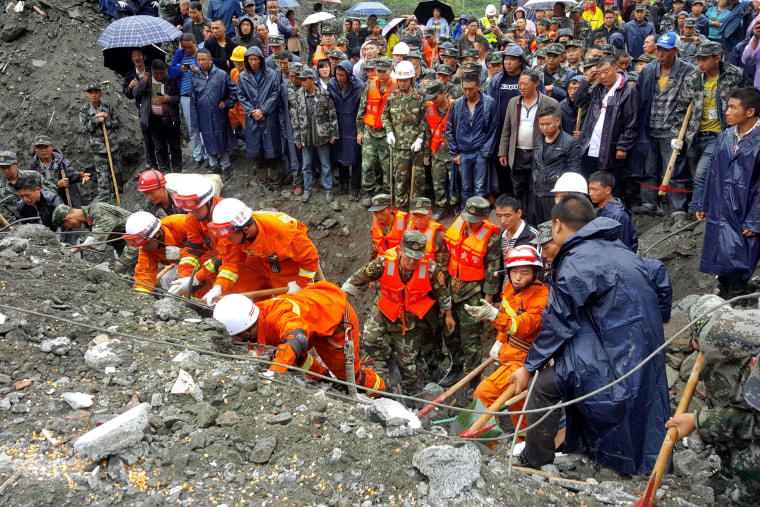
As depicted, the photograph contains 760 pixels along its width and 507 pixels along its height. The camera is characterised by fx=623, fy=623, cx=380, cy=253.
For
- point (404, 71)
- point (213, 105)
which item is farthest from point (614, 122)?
point (213, 105)

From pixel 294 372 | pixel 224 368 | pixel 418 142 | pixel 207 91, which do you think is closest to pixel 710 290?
pixel 418 142

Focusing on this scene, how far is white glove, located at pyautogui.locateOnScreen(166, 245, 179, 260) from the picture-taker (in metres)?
7.29

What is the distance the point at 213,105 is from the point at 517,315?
7.07m

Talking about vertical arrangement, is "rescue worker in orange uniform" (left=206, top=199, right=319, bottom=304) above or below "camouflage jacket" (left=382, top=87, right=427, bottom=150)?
below

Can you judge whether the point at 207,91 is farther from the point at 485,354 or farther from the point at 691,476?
the point at 691,476

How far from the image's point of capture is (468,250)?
7.00m

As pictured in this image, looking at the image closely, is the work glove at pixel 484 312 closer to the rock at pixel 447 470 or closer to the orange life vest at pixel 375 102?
the rock at pixel 447 470

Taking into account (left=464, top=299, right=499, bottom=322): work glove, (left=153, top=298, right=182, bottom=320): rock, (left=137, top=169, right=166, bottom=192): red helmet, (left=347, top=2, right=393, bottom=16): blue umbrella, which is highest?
(left=347, top=2, right=393, bottom=16): blue umbrella

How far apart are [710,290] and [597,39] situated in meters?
5.25

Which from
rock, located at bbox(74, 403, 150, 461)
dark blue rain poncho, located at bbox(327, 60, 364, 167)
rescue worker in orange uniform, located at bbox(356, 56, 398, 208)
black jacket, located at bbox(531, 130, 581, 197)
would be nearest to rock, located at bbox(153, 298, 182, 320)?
rock, located at bbox(74, 403, 150, 461)

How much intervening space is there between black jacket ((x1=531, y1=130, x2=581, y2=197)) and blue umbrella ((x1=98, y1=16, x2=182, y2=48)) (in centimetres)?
653

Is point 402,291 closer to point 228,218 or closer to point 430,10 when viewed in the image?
point 228,218

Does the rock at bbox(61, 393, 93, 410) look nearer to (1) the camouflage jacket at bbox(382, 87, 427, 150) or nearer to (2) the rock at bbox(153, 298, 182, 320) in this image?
(2) the rock at bbox(153, 298, 182, 320)

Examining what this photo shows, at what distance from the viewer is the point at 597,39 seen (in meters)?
10.6
